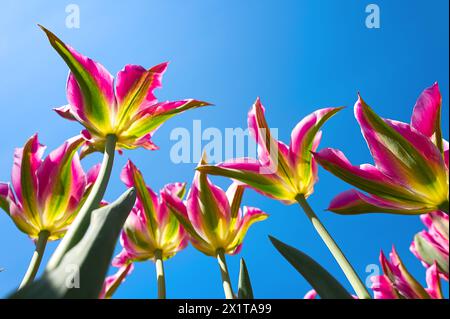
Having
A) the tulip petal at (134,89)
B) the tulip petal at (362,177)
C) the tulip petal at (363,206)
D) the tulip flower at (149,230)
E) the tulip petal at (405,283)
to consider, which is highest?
the tulip petal at (134,89)

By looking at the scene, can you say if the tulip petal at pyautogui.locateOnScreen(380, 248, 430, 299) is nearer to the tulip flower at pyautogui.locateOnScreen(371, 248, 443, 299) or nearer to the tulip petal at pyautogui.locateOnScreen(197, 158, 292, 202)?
the tulip flower at pyautogui.locateOnScreen(371, 248, 443, 299)

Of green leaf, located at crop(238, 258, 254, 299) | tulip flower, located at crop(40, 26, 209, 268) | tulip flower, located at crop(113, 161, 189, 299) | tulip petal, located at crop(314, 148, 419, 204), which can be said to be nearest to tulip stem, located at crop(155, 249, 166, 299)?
tulip flower, located at crop(113, 161, 189, 299)

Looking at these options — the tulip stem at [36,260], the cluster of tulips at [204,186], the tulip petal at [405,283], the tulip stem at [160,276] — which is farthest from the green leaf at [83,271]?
the tulip petal at [405,283]

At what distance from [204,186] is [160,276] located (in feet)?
0.57

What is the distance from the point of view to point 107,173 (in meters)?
0.51

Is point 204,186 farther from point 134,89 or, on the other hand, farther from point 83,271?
point 83,271

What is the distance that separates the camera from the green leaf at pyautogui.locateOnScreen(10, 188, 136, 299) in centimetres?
30

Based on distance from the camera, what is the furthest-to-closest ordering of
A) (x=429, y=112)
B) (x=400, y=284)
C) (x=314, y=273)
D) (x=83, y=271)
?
(x=400, y=284) < (x=429, y=112) < (x=314, y=273) < (x=83, y=271)

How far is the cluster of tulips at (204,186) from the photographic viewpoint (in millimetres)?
482

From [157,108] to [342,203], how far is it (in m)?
0.34

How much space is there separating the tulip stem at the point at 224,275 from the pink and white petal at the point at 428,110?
37cm

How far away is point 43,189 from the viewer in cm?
64

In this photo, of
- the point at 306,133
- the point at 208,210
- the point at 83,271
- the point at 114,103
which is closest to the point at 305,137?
the point at 306,133

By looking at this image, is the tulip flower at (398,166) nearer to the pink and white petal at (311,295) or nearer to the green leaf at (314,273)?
the green leaf at (314,273)
